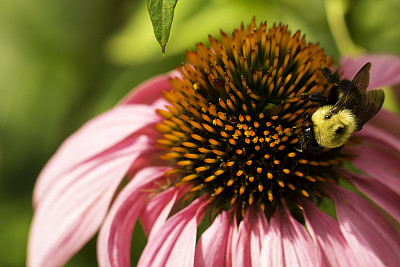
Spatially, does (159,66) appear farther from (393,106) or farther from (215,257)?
(215,257)

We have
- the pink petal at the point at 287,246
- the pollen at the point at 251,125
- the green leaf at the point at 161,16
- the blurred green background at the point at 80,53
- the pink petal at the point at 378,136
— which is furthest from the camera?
the blurred green background at the point at 80,53

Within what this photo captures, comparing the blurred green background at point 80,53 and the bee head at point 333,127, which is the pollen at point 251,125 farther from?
the blurred green background at point 80,53

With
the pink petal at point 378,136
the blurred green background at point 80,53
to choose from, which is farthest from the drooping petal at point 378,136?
the blurred green background at point 80,53

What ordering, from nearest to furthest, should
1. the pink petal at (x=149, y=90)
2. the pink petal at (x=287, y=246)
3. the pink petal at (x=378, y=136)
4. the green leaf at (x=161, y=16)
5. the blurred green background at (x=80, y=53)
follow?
the green leaf at (x=161, y=16), the pink petal at (x=287, y=246), the pink petal at (x=378, y=136), the pink petal at (x=149, y=90), the blurred green background at (x=80, y=53)

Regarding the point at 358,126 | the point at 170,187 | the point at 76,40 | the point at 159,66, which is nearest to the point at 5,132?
the point at 76,40

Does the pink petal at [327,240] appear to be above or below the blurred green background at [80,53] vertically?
below

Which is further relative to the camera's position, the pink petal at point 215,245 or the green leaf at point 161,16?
the pink petal at point 215,245
